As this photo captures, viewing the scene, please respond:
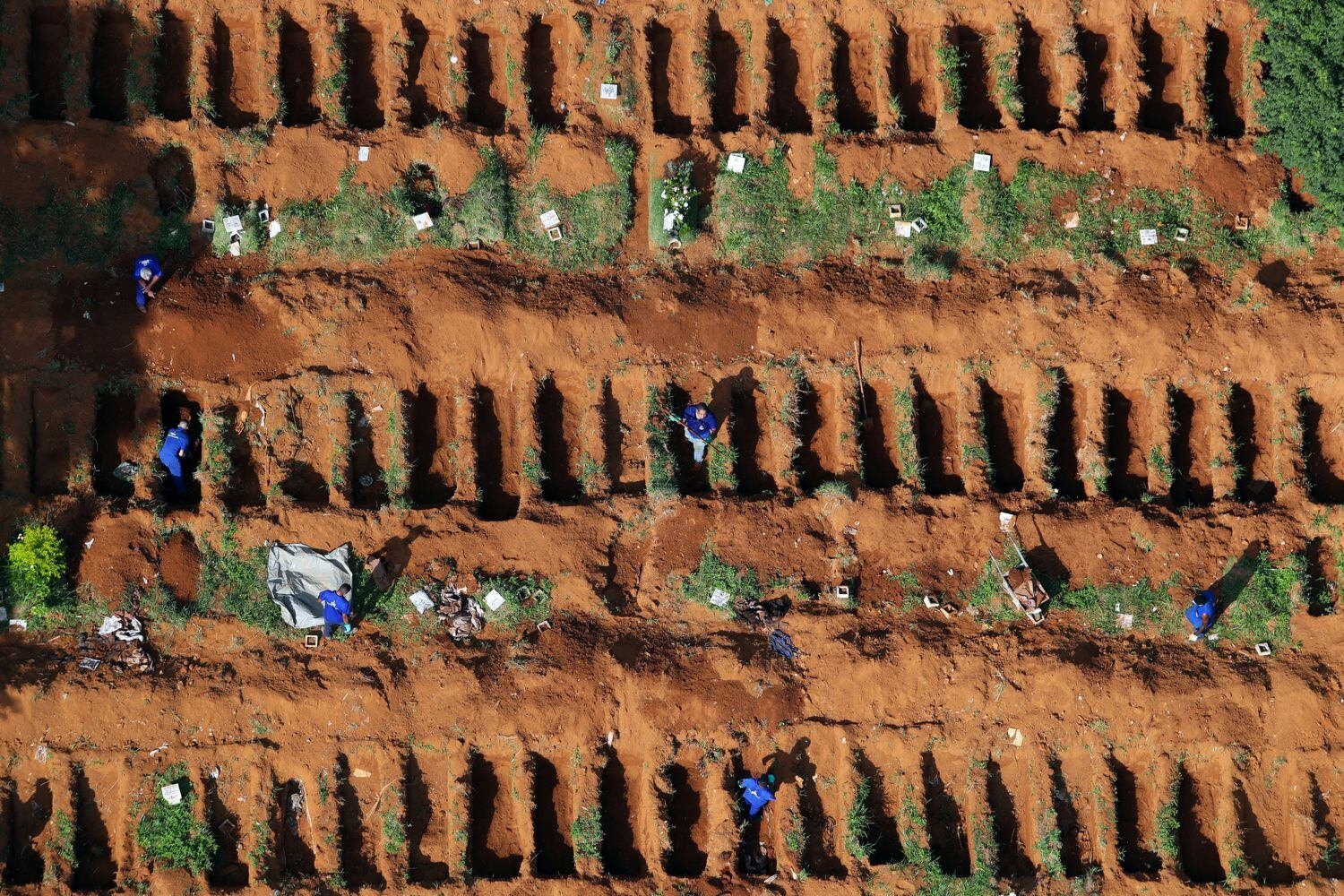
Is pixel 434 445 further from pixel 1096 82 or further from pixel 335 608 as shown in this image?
pixel 1096 82

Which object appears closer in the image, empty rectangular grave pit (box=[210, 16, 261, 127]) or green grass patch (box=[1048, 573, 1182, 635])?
green grass patch (box=[1048, 573, 1182, 635])

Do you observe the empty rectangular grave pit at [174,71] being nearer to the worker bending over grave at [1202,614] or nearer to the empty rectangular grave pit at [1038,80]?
the empty rectangular grave pit at [1038,80]

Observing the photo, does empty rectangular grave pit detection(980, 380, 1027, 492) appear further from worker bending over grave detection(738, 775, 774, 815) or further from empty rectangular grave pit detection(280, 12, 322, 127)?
empty rectangular grave pit detection(280, 12, 322, 127)

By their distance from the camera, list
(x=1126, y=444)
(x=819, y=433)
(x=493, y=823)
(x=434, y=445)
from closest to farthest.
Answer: (x=493, y=823)
(x=434, y=445)
(x=819, y=433)
(x=1126, y=444)

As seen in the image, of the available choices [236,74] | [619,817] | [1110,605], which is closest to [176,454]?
[236,74]

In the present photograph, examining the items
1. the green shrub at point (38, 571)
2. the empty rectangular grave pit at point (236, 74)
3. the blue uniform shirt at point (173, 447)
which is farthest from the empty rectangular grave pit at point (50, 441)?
the empty rectangular grave pit at point (236, 74)

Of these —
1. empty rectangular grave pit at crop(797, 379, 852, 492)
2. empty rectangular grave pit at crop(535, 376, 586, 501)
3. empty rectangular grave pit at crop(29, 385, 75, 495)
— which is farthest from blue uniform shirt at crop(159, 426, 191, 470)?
empty rectangular grave pit at crop(797, 379, 852, 492)

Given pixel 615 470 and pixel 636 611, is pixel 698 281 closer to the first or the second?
pixel 615 470
